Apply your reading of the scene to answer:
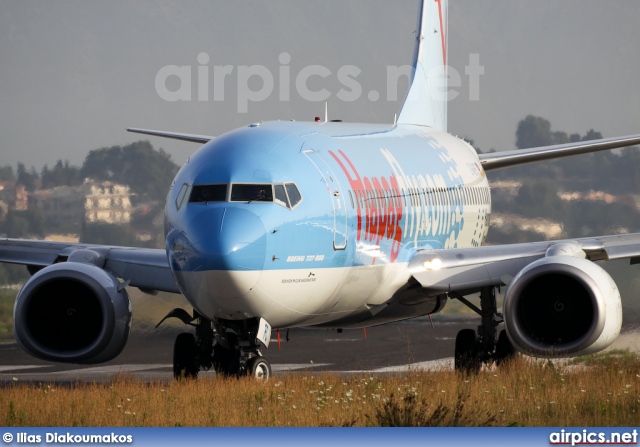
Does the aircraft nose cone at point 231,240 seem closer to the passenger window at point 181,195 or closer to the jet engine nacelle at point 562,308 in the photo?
the passenger window at point 181,195

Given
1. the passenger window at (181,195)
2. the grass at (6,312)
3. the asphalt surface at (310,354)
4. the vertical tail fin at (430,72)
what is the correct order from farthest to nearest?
the grass at (6,312) → the vertical tail fin at (430,72) → the asphalt surface at (310,354) → the passenger window at (181,195)

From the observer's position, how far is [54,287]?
20.4 m

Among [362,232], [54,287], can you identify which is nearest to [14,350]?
[54,287]

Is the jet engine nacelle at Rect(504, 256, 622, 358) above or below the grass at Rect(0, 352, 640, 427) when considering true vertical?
above

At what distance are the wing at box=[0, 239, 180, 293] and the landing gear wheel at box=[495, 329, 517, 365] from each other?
17.6 ft

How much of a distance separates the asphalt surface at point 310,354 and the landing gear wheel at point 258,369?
474 centimetres

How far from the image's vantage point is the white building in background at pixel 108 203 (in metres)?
32.7

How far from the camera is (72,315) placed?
66.6 feet

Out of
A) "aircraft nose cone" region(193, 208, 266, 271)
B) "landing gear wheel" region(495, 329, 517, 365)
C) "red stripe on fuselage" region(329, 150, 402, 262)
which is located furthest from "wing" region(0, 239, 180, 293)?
"landing gear wheel" region(495, 329, 517, 365)

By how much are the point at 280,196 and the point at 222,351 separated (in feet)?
12.3

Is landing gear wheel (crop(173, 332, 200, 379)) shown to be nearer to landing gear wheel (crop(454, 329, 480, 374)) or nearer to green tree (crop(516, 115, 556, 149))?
landing gear wheel (crop(454, 329, 480, 374))

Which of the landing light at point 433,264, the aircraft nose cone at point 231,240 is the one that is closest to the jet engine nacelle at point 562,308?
the landing light at point 433,264

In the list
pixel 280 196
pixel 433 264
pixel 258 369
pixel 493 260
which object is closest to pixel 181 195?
pixel 280 196

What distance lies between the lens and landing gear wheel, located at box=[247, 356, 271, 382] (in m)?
17.9
